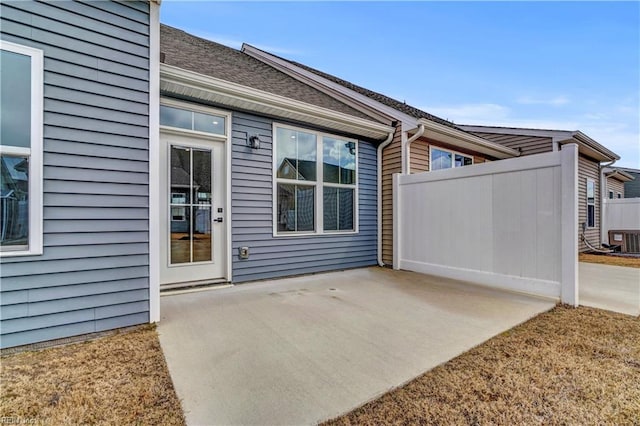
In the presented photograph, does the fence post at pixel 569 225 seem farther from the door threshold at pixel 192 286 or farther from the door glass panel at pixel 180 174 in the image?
the door glass panel at pixel 180 174

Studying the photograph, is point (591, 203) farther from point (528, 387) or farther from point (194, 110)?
point (194, 110)

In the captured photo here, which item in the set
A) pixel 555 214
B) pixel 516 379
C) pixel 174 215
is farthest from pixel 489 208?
pixel 174 215

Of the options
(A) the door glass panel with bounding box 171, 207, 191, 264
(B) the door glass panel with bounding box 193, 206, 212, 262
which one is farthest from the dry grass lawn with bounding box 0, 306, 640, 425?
(B) the door glass panel with bounding box 193, 206, 212, 262

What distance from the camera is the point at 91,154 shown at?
2439 millimetres

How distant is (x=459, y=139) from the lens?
610 cm

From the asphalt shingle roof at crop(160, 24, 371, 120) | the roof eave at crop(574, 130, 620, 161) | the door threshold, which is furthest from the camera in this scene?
the roof eave at crop(574, 130, 620, 161)

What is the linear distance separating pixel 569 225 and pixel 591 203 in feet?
27.7

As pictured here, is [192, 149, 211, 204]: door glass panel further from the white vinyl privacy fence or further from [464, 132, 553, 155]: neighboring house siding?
[464, 132, 553, 155]: neighboring house siding

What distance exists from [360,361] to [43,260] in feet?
8.44

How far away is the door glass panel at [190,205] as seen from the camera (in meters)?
3.74

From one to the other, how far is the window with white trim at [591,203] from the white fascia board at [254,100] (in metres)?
8.38

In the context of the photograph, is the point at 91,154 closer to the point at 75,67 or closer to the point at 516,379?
the point at 75,67

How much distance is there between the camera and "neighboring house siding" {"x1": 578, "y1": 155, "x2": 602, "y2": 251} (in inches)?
339

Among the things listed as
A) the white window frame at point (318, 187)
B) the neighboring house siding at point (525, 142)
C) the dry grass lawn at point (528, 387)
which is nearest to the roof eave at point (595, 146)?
the neighboring house siding at point (525, 142)
